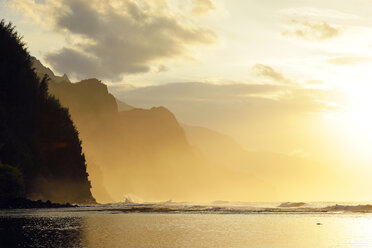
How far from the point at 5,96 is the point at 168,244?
108021mm

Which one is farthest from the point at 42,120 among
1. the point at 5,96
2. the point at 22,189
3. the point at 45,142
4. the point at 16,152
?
the point at 22,189

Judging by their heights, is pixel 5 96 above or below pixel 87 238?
above

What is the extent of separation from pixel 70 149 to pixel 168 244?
12552 cm

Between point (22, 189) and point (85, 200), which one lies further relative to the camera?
point (85, 200)

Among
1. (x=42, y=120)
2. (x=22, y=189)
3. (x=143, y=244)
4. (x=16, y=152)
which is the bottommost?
(x=143, y=244)

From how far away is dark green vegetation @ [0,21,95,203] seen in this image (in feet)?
398

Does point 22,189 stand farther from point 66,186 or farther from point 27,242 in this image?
point 27,242

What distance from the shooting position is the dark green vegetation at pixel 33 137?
12125 centimetres

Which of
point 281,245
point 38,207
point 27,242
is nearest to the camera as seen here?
point 27,242

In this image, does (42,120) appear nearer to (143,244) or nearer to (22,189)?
(22,189)

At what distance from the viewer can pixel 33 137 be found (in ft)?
450

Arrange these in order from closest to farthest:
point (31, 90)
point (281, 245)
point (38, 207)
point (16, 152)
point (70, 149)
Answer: point (281, 245), point (38, 207), point (16, 152), point (31, 90), point (70, 149)


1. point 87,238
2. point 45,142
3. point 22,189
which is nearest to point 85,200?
point 45,142

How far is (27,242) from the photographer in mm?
33844
